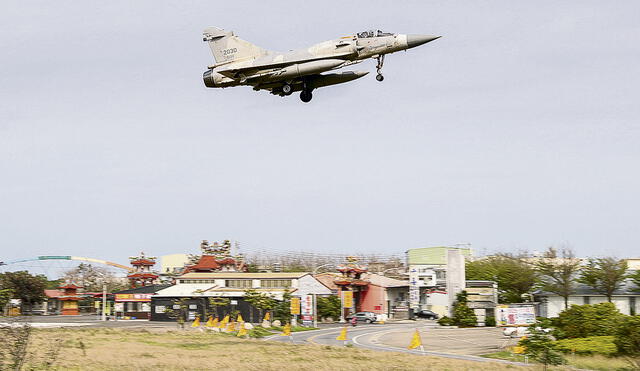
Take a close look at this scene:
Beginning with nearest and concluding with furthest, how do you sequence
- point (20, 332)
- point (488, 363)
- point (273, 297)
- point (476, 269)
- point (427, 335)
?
point (20, 332), point (488, 363), point (427, 335), point (273, 297), point (476, 269)

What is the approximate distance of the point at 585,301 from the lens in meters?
73.8

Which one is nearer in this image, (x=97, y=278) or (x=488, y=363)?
(x=488, y=363)

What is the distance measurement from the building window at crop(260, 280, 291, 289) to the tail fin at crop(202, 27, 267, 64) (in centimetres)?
6223

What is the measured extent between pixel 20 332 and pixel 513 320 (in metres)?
36.7

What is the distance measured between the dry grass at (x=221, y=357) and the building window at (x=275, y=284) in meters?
38.6

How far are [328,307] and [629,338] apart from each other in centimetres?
5989

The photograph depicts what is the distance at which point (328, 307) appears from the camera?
94438mm

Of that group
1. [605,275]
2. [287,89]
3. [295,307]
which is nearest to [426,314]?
[605,275]

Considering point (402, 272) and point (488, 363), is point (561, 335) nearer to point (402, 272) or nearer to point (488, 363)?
point (488, 363)

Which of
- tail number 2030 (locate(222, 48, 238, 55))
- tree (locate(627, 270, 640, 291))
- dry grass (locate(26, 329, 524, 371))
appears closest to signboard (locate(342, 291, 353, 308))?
tree (locate(627, 270, 640, 291))

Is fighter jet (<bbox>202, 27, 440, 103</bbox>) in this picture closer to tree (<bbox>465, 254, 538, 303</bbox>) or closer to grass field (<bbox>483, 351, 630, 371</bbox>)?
grass field (<bbox>483, 351, 630, 371</bbox>)

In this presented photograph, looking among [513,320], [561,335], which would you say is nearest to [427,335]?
[513,320]

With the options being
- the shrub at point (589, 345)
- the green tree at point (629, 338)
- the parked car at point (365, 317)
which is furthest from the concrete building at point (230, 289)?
the green tree at point (629, 338)

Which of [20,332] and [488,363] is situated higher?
[20,332]
